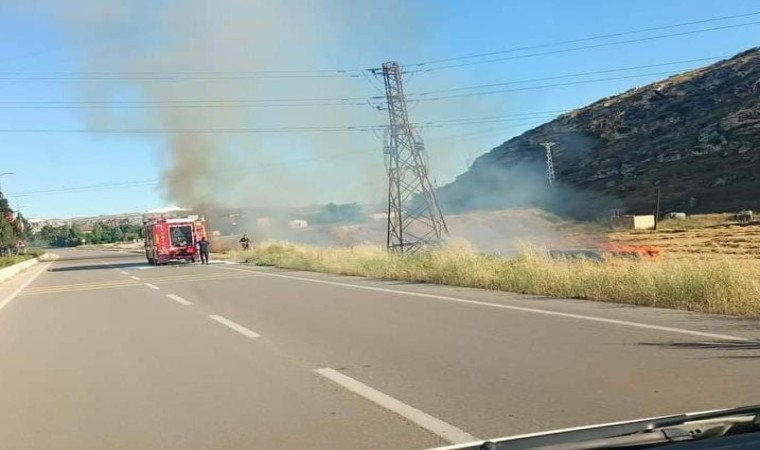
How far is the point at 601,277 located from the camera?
13.7 meters

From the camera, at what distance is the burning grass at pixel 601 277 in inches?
440

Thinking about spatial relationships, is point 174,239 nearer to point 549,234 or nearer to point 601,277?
point 549,234

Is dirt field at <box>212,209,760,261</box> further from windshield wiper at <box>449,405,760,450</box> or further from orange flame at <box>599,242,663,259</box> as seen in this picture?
windshield wiper at <box>449,405,760,450</box>

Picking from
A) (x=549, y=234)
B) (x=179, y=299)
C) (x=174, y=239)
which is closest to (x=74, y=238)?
(x=174, y=239)

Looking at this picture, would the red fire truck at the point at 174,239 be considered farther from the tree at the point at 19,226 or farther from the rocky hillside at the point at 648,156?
the tree at the point at 19,226

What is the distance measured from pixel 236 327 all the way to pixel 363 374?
4705 mm

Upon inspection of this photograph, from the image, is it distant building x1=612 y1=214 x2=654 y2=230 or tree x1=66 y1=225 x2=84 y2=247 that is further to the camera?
tree x1=66 y1=225 x2=84 y2=247

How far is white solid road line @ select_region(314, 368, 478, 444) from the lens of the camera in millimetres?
5191

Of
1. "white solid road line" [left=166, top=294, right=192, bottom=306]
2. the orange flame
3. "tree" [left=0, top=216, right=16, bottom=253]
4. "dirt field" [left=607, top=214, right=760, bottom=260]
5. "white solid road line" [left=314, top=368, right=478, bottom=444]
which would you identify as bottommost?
"dirt field" [left=607, top=214, right=760, bottom=260]

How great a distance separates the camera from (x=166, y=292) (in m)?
20.4

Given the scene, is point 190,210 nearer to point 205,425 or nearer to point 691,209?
point 691,209

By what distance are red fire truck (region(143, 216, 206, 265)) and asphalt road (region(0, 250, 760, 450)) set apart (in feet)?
94.8

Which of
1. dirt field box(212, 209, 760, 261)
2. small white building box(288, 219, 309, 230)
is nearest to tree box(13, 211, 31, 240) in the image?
dirt field box(212, 209, 760, 261)

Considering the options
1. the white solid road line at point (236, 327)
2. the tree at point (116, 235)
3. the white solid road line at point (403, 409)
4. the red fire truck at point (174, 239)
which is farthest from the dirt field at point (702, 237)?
the tree at point (116, 235)
